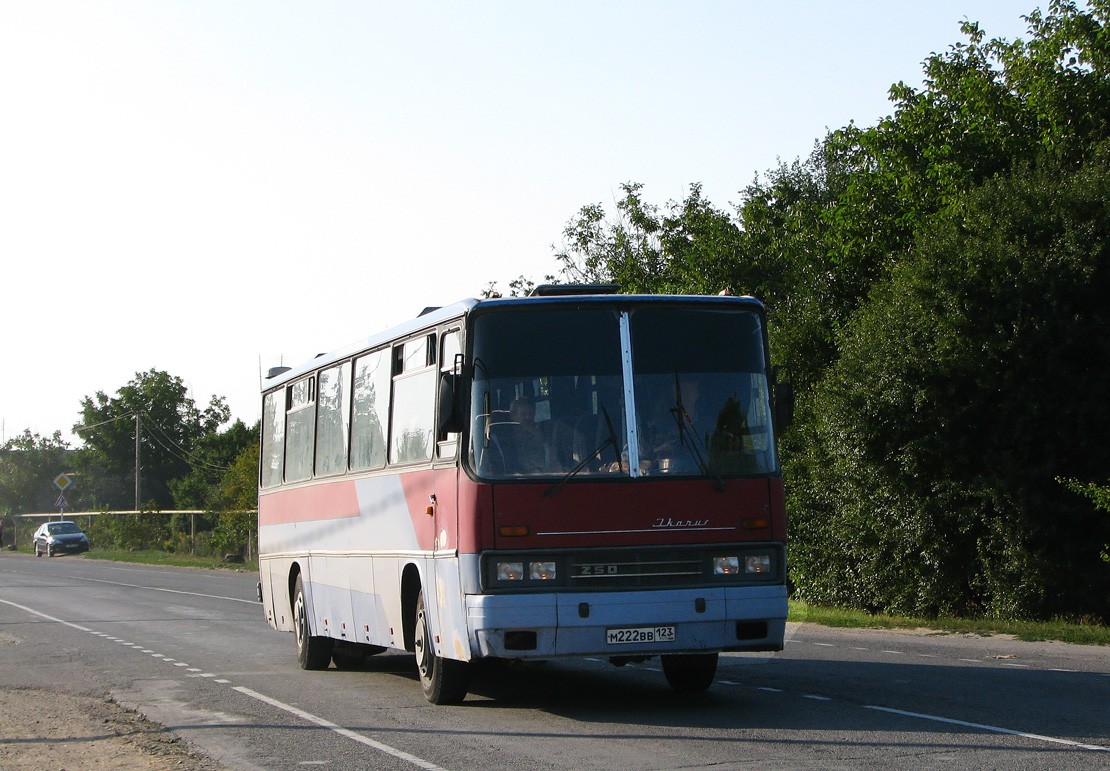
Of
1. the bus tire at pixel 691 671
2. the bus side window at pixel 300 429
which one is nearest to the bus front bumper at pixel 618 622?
the bus tire at pixel 691 671

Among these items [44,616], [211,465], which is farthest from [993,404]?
[211,465]

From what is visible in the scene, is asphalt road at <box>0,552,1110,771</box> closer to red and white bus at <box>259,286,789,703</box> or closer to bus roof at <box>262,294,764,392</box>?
red and white bus at <box>259,286,789,703</box>

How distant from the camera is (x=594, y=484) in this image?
10.3m

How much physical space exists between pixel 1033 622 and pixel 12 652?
538 inches

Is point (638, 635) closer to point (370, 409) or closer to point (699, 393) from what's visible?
point (699, 393)

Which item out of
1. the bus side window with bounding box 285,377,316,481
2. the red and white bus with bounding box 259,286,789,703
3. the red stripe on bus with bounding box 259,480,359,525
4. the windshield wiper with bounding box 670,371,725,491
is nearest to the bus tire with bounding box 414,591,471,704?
the red and white bus with bounding box 259,286,789,703

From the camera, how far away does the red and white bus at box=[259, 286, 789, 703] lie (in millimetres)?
10141

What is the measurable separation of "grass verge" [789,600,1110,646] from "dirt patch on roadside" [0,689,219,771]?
36.9ft

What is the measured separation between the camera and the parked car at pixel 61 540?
210 feet

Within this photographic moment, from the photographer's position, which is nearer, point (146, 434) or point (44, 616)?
point (44, 616)

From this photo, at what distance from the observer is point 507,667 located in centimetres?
1430

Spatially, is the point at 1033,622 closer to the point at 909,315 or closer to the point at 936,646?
the point at 936,646

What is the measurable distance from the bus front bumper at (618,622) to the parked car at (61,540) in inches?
2293

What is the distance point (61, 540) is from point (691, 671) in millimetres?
57586
